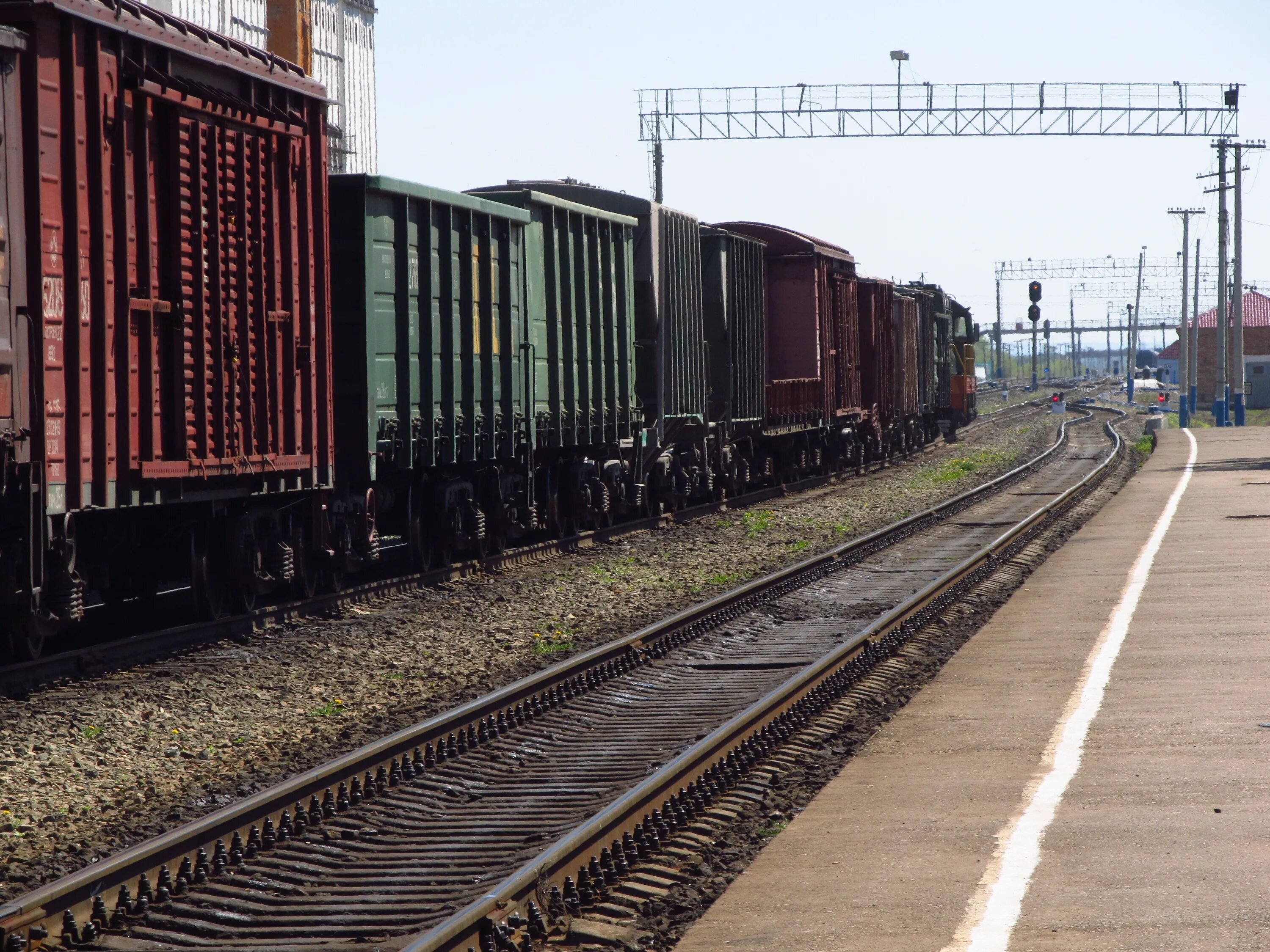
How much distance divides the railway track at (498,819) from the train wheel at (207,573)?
3.19 m

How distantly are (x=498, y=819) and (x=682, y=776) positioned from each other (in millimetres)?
942

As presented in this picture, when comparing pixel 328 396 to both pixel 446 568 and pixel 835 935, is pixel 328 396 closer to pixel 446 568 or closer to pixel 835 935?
pixel 446 568

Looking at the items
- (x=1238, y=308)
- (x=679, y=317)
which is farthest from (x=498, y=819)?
(x=1238, y=308)

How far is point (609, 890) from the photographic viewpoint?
6043 millimetres

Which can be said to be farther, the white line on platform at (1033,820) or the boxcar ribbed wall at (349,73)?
the boxcar ribbed wall at (349,73)

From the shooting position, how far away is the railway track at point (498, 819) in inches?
221

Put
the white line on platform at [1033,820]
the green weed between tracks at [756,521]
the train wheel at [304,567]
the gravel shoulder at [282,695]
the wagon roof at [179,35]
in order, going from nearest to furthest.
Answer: the white line on platform at [1033,820] < the gravel shoulder at [282,695] < the wagon roof at [179,35] < the train wheel at [304,567] < the green weed between tracks at [756,521]

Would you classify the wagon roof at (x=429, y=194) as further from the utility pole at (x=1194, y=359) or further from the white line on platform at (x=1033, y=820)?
the utility pole at (x=1194, y=359)

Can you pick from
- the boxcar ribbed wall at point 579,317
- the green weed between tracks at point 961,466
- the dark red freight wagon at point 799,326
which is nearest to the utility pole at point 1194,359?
the green weed between tracks at point 961,466

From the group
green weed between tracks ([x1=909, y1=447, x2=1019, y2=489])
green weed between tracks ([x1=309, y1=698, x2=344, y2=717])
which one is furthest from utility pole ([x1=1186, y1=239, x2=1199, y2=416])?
green weed between tracks ([x1=309, y1=698, x2=344, y2=717])

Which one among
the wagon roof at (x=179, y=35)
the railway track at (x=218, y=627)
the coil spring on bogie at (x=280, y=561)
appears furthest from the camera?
the coil spring on bogie at (x=280, y=561)

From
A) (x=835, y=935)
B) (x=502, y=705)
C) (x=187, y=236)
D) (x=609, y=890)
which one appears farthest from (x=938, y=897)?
(x=187, y=236)

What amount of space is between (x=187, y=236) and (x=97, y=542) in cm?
219

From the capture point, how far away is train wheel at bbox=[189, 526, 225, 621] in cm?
1210
